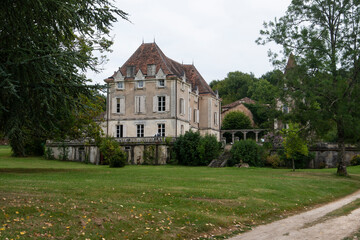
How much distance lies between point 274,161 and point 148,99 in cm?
1735

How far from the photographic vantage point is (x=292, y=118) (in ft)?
103

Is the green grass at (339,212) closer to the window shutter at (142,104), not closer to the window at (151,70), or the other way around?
the window shutter at (142,104)

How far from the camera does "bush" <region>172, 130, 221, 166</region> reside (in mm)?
47050

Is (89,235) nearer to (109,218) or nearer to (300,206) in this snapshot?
(109,218)

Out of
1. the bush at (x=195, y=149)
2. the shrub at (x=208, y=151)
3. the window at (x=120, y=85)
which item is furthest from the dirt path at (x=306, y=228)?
the window at (x=120, y=85)

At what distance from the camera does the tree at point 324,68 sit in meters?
29.8

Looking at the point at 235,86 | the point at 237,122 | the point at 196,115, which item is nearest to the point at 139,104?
the point at 196,115

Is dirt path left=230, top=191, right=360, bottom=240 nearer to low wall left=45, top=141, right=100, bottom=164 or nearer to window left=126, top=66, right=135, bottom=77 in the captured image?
low wall left=45, top=141, right=100, bottom=164

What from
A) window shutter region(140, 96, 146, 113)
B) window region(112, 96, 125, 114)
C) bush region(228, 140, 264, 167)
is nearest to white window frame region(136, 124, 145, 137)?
window shutter region(140, 96, 146, 113)

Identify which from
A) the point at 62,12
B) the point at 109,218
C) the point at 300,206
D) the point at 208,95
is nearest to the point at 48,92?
the point at 62,12

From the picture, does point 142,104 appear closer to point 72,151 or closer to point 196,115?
point 196,115

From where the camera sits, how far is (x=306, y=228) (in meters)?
12.5

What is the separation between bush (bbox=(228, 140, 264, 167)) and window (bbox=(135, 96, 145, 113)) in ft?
44.6

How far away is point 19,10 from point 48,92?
2.55m
